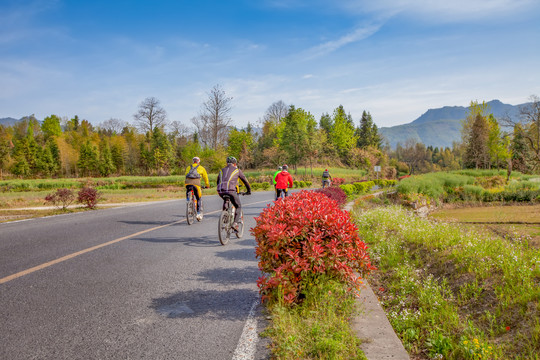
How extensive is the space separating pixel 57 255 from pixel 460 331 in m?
7.13

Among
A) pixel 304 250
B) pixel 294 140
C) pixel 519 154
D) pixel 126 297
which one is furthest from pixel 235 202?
pixel 519 154

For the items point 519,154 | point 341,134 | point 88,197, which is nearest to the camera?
point 88,197

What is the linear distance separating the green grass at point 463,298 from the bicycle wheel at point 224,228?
136 inches

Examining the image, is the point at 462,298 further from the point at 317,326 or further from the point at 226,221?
the point at 226,221

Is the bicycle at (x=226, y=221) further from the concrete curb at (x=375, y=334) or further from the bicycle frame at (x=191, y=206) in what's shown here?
the concrete curb at (x=375, y=334)

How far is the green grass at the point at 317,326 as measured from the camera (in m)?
2.90

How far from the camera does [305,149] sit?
2047 inches

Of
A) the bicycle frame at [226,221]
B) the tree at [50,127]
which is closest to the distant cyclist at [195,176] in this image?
the bicycle frame at [226,221]

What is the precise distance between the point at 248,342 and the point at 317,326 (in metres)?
0.71

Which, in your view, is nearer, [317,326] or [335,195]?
[317,326]

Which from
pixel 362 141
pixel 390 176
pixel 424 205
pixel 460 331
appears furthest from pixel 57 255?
pixel 362 141

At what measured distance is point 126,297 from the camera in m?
4.44

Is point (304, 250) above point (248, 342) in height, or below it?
above

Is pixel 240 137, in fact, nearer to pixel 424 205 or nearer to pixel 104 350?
pixel 424 205
